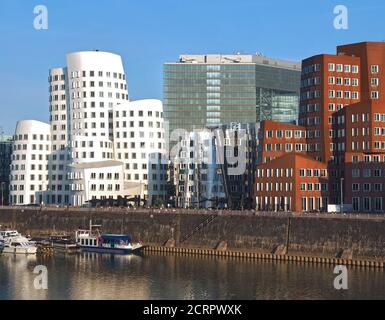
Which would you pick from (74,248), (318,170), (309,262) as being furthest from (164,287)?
(318,170)

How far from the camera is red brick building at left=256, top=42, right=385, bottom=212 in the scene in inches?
6422

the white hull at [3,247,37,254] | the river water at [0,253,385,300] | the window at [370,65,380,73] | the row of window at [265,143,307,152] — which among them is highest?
the window at [370,65,380,73]

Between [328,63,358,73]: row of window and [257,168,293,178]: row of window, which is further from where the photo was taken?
[328,63,358,73]: row of window

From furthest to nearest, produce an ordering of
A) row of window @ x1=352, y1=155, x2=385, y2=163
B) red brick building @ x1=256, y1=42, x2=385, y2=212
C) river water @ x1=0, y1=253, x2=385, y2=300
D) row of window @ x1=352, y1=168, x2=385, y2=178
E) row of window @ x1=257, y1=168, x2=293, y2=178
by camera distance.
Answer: red brick building @ x1=256, y1=42, x2=385, y2=212 → row of window @ x1=257, y1=168, x2=293, y2=178 → row of window @ x1=352, y1=155, x2=385, y2=163 → row of window @ x1=352, y1=168, x2=385, y2=178 → river water @ x1=0, y1=253, x2=385, y2=300

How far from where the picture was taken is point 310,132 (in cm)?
17725

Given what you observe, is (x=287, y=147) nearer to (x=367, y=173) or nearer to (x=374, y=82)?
(x=367, y=173)

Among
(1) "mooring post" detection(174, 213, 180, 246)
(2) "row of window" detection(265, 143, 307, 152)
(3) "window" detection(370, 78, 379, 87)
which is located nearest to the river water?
(1) "mooring post" detection(174, 213, 180, 246)

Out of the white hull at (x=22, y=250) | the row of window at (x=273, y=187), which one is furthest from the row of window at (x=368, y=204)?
the white hull at (x=22, y=250)

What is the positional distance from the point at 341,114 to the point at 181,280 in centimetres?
7196

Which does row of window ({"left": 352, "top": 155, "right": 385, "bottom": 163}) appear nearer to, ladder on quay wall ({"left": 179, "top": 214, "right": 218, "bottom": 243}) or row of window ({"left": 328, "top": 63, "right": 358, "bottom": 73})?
row of window ({"left": 328, "top": 63, "right": 358, "bottom": 73})

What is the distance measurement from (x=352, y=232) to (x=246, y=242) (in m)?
20.9

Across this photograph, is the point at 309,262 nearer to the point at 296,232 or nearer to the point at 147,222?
the point at 296,232

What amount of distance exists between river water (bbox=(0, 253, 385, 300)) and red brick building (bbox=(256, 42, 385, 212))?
39.3 metres

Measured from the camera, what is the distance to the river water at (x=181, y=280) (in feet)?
333
